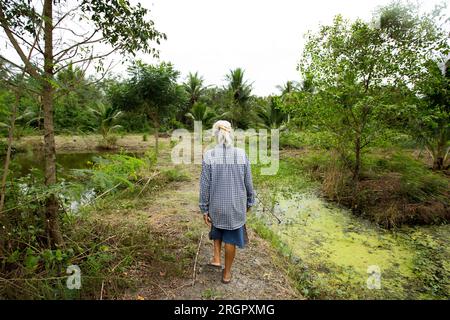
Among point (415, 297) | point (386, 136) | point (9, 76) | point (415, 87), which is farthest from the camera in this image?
point (386, 136)

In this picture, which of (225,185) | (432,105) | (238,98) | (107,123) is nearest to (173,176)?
(225,185)

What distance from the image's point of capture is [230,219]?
232 centimetres

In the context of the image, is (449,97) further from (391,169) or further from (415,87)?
(391,169)

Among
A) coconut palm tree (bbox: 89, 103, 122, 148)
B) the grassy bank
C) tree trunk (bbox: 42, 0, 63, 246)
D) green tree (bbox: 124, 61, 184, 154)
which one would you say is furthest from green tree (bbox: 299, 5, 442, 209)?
coconut palm tree (bbox: 89, 103, 122, 148)

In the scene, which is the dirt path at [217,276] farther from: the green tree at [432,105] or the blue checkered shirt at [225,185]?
the green tree at [432,105]

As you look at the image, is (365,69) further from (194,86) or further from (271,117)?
(194,86)

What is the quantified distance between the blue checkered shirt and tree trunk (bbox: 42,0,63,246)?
1214 millimetres

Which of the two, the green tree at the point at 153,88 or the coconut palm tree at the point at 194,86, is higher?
the coconut palm tree at the point at 194,86

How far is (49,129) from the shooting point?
212 cm

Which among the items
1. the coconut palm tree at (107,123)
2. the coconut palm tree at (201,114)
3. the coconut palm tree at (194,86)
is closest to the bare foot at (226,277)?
the coconut palm tree at (107,123)

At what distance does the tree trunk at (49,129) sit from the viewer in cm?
207

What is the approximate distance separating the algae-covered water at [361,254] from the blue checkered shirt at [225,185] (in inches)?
49.3
